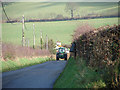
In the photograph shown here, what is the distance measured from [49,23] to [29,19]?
7.59 m

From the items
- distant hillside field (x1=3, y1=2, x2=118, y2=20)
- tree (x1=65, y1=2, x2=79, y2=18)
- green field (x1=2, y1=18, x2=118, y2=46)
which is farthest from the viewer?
tree (x1=65, y1=2, x2=79, y2=18)

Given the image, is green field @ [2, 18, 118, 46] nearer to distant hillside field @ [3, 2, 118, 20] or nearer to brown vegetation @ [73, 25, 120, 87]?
distant hillside field @ [3, 2, 118, 20]

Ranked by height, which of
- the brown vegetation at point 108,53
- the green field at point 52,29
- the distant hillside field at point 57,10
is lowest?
the green field at point 52,29

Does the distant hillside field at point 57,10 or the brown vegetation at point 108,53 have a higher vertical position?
the distant hillside field at point 57,10

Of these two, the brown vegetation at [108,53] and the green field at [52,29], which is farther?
the green field at [52,29]

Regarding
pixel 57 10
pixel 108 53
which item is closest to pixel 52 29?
pixel 57 10

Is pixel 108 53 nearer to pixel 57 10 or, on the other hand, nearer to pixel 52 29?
pixel 52 29

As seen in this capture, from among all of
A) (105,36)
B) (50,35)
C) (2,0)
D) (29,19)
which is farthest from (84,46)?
(29,19)

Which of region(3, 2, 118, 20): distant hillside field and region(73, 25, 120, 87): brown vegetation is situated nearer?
region(73, 25, 120, 87): brown vegetation

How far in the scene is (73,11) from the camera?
11619cm

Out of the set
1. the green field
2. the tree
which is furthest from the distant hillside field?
the green field

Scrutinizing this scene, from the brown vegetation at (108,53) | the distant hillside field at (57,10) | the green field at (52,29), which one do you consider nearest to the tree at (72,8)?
the distant hillside field at (57,10)

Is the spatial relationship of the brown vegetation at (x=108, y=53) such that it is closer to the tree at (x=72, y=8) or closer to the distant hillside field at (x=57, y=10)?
the distant hillside field at (x=57, y=10)

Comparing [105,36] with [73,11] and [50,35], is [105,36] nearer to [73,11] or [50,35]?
[50,35]
